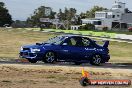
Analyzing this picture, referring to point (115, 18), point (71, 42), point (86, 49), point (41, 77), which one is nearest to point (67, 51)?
point (71, 42)

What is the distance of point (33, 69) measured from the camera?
16875 millimetres

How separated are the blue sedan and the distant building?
456 feet

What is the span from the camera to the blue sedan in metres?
20.2

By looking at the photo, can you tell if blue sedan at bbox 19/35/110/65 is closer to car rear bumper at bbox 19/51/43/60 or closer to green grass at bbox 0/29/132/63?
car rear bumper at bbox 19/51/43/60

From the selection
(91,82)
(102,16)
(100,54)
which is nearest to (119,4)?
(102,16)

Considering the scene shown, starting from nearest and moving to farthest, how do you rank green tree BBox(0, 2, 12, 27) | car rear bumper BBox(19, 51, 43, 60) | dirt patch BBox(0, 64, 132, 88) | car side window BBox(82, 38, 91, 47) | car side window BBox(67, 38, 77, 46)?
dirt patch BBox(0, 64, 132, 88) < car rear bumper BBox(19, 51, 43, 60) < car side window BBox(67, 38, 77, 46) < car side window BBox(82, 38, 91, 47) < green tree BBox(0, 2, 12, 27)

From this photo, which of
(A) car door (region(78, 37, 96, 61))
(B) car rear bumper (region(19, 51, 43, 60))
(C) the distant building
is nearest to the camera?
(B) car rear bumper (region(19, 51, 43, 60))

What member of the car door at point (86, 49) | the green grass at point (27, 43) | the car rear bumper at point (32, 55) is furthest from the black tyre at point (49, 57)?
the green grass at point (27, 43)

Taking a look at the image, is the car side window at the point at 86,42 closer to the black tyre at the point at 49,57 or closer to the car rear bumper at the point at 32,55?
the black tyre at the point at 49,57

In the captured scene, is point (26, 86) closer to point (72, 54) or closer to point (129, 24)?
point (72, 54)

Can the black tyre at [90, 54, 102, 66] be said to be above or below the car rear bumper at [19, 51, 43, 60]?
below

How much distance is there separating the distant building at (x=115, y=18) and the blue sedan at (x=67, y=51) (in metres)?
139

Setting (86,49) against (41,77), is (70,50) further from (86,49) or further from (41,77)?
(41,77)

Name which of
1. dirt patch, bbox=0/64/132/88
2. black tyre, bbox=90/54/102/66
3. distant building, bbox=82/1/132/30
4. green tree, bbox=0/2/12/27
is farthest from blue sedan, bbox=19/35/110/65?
green tree, bbox=0/2/12/27
